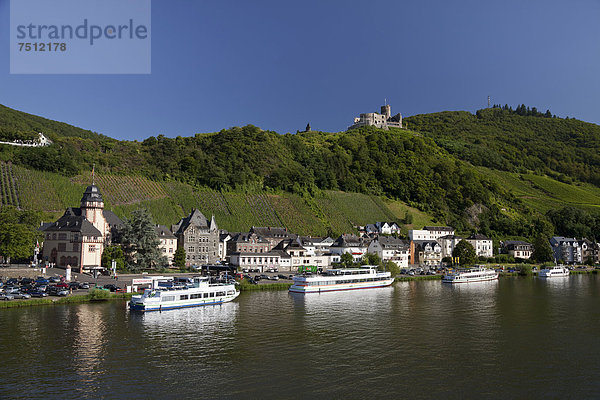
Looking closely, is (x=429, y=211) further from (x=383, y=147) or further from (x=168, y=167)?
(x=168, y=167)

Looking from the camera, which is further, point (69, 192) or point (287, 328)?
point (69, 192)

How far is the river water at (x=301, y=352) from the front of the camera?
2601 centimetres

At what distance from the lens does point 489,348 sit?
35.1m

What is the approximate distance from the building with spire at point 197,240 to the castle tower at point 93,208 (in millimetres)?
14930

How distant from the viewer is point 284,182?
451ft

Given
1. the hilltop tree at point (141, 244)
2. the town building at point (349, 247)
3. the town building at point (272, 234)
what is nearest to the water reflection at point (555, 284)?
the town building at point (349, 247)

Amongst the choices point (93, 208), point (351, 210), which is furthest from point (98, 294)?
point (351, 210)

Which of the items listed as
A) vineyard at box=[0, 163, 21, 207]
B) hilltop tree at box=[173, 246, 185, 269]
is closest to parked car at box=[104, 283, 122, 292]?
hilltop tree at box=[173, 246, 185, 269]

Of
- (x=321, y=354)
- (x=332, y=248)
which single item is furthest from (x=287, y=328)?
(x=332, y=248)

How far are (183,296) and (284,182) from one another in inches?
3398

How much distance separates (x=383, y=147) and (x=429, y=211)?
139 ft

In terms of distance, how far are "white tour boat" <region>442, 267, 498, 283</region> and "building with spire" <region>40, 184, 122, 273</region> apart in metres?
61.3

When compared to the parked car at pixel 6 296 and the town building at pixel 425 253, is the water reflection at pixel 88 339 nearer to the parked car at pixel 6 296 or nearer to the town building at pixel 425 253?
the parked car at pixel 6 296

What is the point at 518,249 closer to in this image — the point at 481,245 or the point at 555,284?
the point at 481,245
